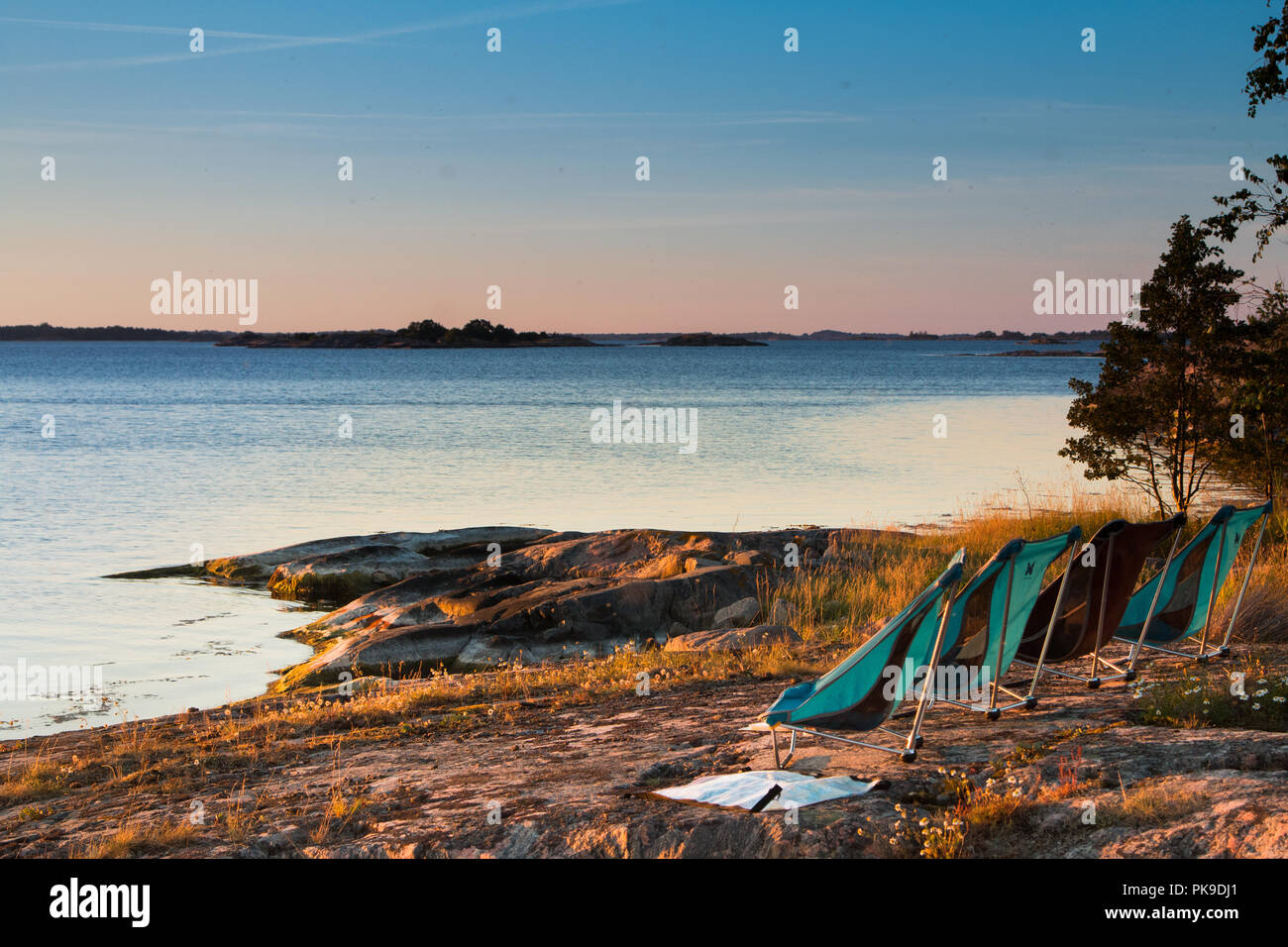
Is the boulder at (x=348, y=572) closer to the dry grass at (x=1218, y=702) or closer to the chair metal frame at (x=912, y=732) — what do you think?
the chair metal frame at (x=912, y=732)

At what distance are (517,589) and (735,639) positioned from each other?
14.5 feet

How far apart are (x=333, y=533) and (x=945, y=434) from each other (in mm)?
26608

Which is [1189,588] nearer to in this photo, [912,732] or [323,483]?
[912,732]

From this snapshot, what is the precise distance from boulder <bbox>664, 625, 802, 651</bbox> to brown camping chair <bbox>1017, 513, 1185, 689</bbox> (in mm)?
3336

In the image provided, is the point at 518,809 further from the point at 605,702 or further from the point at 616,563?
the point at 616,563

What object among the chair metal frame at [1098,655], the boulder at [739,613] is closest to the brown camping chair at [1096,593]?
the chair metal frame at [1098,655]

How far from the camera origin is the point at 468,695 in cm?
880

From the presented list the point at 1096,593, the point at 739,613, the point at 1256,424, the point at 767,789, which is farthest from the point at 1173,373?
the point at 767,789

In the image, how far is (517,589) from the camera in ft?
46.1

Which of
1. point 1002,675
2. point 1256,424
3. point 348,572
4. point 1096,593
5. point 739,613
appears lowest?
point 348,572

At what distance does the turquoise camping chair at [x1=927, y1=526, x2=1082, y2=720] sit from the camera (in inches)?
242

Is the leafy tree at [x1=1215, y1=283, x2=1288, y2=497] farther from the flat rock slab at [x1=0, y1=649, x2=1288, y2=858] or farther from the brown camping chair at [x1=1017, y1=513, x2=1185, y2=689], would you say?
the flat rock slab at [x1=0, y1=649, x2=1288, y2=858]

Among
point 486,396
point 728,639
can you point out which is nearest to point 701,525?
point 728,639

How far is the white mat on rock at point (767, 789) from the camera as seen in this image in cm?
486
